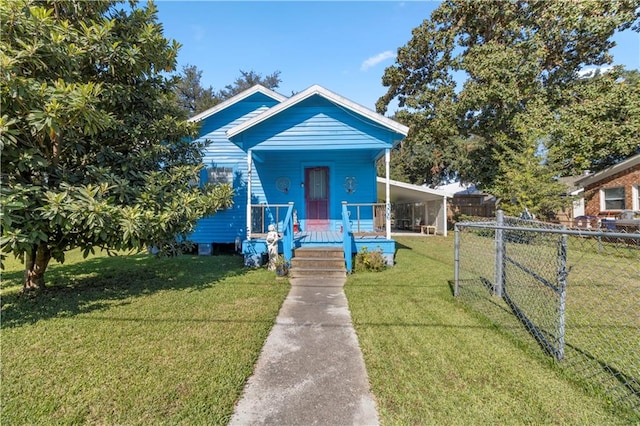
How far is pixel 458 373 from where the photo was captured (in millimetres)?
2816

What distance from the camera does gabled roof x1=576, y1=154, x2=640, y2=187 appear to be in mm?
13347

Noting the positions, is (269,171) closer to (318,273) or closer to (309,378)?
(318,273)

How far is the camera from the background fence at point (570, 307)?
109 inches

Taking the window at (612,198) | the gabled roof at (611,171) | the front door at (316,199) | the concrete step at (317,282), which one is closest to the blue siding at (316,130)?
the front door at (316,199)

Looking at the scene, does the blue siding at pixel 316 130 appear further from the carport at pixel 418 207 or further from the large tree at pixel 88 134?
the carport at pixel 418 207

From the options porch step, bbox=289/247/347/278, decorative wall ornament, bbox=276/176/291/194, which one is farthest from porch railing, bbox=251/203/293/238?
porch step, bbox=289/247/347/278

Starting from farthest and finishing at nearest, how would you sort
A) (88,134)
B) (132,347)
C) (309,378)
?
(88,134) < (132,347) < (309,378)

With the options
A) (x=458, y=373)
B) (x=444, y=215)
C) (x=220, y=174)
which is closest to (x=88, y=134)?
(x=220, y=174)

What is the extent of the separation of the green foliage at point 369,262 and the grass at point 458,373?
92.6 inches

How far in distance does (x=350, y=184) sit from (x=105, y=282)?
694 cm

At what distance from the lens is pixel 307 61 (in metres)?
9.44

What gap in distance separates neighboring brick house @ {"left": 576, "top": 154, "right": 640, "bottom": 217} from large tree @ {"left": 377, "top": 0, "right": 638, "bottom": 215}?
842 mm

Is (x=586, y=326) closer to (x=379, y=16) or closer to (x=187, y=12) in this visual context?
(x=379, y=16)

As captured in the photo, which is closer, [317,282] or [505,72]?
[317,282]
